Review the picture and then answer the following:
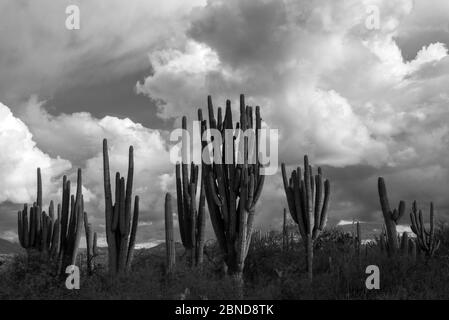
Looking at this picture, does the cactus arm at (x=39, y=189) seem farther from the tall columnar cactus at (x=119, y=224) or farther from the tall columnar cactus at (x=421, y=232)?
the tall columnar cactus at (x=421, y=232)

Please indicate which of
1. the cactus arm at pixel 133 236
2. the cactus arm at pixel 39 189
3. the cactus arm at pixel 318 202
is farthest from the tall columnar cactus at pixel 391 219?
→ the cactus arm at pixel 39 189

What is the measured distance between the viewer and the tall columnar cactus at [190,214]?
16.0 meters

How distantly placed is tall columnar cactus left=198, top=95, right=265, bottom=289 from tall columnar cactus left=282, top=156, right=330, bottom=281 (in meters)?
1.51

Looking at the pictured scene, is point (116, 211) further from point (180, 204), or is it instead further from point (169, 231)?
point (180, 204)

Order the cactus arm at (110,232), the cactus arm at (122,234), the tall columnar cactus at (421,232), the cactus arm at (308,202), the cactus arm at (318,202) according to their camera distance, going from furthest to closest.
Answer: the tall columnar cactus at (421,232) < the cactus arm at (318,202) < the cactus arm at (308,202) < the cactus arm at (110,232) < the cactus arm at (122,234)

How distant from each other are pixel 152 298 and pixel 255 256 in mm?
8704

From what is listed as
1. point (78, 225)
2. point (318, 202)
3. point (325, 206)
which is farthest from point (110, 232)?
point (325, 206)

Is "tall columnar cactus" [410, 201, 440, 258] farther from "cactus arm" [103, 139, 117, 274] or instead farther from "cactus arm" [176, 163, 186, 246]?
"cactus arm" [103, 139, 117, 274]

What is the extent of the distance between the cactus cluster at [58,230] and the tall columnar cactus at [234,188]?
185 inches
